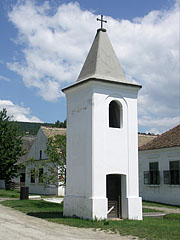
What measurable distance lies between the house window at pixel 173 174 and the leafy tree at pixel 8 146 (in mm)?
13278

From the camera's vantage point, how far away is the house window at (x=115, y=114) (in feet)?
49.5

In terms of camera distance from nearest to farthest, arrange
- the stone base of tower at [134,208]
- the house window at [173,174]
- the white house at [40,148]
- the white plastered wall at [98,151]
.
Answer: the white plastered wall at [98,151]
the stone base of tower at [134,208]
the house window at [173,174]
the white house at [40,148]

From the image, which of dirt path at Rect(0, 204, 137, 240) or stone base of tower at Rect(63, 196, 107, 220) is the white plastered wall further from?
dirt path at Rect(0, 204, 137, 240)

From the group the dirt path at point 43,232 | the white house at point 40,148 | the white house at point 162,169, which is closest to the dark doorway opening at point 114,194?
the dirt path at point 43,232

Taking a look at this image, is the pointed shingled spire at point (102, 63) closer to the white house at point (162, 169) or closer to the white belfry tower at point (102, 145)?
the white belfry tower at point (102, 145)

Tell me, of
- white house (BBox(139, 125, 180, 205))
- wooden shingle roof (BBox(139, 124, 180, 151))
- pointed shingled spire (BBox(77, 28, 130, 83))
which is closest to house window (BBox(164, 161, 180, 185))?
white house (BBox(139, 125, 180, 205))

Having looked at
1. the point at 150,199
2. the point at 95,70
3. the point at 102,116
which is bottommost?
the point at 150,199

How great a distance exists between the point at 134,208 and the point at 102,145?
3.00 meters

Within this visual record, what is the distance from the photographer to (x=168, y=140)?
85.1ft

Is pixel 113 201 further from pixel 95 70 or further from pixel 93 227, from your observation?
pixel 95 70

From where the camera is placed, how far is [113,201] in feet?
48.0

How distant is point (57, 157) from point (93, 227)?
8.94 meters

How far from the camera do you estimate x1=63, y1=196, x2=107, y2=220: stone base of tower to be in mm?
13250

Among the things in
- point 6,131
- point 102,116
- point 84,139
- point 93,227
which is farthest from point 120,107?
point 6,131
